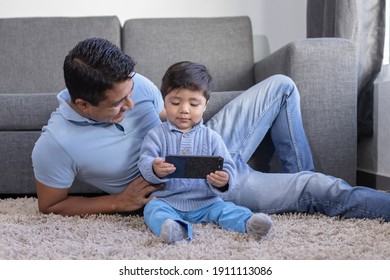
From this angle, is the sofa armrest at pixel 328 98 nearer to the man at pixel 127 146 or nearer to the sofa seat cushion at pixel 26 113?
the man at pixel 127 146

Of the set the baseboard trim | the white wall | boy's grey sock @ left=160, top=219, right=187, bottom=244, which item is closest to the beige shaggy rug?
boy's grey sock @ left=160, top=219, right=187, bottom=244

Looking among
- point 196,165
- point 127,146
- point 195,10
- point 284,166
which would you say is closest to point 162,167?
point 196,165

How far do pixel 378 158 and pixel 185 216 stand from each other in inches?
40.1

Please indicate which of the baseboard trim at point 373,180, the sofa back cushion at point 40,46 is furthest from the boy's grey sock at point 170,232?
the sofa back cushion at point 40,46

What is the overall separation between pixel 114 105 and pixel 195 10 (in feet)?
5.66

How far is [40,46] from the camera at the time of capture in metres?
2.64

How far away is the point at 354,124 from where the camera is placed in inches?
75.1

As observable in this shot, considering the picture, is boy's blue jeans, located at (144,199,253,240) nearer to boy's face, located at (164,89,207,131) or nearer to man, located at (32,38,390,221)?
man, located at (32,38,390,221)

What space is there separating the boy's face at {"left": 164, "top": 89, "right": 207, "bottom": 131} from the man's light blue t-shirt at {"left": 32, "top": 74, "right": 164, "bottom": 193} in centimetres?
14

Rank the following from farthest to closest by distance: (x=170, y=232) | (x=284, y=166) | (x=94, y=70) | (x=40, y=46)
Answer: (x=40, y=46), (x=284, y=166), (x=94, y=70), (x=170, y=232)

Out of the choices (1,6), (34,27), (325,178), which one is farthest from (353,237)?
(1,6)

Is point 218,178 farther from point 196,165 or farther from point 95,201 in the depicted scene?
point 95,201

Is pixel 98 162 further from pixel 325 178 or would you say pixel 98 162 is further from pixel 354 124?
pixel 354 124

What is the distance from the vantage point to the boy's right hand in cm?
131
